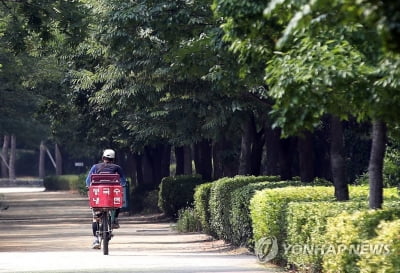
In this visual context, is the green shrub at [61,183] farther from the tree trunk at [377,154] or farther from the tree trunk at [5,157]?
the tree trunk at [377,154]

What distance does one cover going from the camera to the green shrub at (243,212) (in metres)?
Answer: 19.5

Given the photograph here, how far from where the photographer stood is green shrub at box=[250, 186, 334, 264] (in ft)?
51.5

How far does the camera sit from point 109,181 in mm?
19578

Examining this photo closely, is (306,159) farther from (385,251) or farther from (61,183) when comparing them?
(61,183)

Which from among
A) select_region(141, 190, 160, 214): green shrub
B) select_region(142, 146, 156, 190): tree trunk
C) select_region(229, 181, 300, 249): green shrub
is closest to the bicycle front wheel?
select_region(229, 181, 300, 249): green shrub

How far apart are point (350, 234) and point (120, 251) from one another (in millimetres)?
10552

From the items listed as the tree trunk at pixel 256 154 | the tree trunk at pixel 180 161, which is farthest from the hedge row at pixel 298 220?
the tree trunk at pixel 180 161

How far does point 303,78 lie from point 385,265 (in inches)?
75.2

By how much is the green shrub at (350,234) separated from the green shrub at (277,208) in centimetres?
297

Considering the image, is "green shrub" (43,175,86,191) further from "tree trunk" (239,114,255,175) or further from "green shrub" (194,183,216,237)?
"green shrub" (194,183,216,237)

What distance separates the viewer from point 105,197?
1948 centimetres

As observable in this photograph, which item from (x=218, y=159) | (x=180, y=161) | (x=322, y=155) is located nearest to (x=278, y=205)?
(x=218, y=159)

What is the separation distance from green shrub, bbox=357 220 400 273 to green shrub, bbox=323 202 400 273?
275 mm

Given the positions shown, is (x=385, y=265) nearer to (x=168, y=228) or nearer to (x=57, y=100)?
(x=168, y=228)
